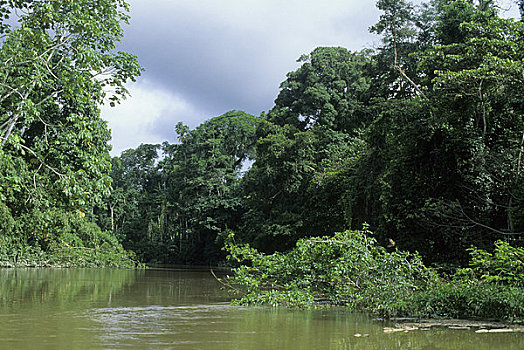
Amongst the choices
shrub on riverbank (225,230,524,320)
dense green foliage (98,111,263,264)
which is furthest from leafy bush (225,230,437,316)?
dense green foliage (98,111,263,264)

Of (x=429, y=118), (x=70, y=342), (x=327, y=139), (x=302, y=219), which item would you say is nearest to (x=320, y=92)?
(x=327, y=139)

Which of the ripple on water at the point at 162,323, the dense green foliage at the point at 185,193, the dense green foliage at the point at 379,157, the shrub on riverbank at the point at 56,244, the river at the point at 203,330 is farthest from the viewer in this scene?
the dense green foliage at the point at 185,193

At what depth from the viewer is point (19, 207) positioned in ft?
41.3

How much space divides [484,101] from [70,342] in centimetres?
1116

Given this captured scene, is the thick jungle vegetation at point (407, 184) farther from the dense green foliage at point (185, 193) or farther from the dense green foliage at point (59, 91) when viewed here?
the dense green foliage at point (185, 193)

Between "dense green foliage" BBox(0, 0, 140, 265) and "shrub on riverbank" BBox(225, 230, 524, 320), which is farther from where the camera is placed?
"dense green foliage" BBox(0, 0, 140, 265)

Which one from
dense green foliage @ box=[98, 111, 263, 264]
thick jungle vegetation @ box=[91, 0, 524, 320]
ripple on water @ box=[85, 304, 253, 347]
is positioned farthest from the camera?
dense green foliage @ box=[98, 111, 263, 264]

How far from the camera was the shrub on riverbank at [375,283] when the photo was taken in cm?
736

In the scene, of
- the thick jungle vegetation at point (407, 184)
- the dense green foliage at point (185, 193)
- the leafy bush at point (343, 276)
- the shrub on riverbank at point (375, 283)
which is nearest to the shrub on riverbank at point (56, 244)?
the thick jungle vegetation at point (407, 184)

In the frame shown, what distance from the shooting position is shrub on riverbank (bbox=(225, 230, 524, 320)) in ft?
24.1

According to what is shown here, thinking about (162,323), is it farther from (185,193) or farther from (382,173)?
(185,193)

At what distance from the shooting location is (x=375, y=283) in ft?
29.1

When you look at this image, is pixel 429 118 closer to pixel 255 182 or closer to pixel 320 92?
pixel 255 182

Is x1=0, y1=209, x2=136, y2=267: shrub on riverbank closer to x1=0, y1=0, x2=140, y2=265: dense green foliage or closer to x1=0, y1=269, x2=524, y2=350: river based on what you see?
x1=0, y1=0, x2=140, y2=265: dense green foliage
